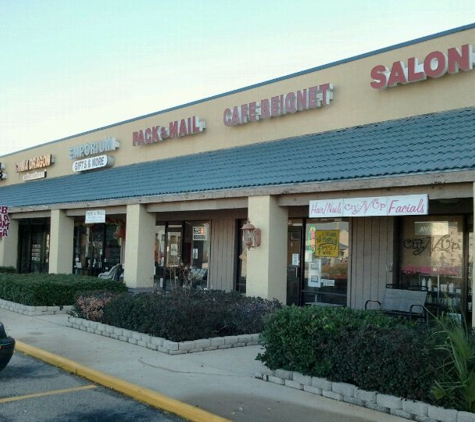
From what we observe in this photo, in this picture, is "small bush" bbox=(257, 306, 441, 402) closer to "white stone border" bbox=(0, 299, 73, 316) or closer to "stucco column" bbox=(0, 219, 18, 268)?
"white stone border" bbox=(0, 299, 73, 316)

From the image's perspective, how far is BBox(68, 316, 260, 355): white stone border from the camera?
928cm

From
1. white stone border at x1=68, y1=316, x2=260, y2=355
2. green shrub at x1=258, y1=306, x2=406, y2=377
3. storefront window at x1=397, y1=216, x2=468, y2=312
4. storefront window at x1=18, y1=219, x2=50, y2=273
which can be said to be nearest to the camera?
green shrub at x1=258, y1=306, x2=406, y2=377

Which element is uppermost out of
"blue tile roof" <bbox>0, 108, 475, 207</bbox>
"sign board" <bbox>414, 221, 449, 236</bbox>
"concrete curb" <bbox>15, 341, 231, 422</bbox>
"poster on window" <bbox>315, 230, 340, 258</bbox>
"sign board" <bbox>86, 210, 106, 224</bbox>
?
"blue tile roof" <bbox>0, 108, 475, 207</bbox>

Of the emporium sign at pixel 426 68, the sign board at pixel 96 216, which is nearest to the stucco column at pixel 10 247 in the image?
the sign board at pixel 96 216

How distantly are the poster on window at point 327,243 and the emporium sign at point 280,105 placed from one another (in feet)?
10.4

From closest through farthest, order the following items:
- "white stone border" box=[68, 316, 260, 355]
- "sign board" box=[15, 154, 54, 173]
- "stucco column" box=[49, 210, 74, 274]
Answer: "white stone border" box=[68, 316, 260, 355]
"stucco column" box=[49, 210, 74, 274]
"sign board" box=[15, 154, 54, 173]

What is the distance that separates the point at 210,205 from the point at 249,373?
593cm

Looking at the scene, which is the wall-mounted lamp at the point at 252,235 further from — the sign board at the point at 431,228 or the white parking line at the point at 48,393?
the white parking line at the point at 48,393

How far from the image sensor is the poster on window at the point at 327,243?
13625 mm

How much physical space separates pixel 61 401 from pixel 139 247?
8935mm

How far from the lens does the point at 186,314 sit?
9.61 metres

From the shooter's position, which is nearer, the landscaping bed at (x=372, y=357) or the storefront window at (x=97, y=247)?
the landscaping bed at (x=372, y=357)

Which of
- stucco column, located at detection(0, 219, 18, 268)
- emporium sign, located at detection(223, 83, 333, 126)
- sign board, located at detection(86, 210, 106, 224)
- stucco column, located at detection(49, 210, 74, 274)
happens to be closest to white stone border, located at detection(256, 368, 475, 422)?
emporium sign, located at detection(223, 83, 333, 126)

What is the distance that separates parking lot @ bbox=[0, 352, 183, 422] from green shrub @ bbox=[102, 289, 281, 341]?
208 centimetres
